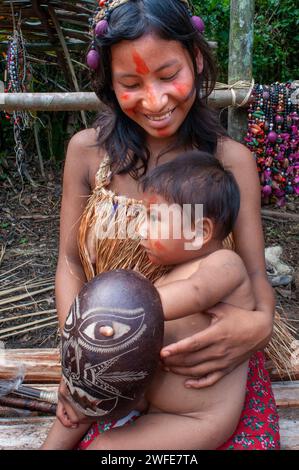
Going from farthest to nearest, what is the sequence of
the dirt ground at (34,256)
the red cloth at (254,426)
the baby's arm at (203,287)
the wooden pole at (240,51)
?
the dirt ground at (34,256) → the wooden pole at (240,51) → the red cloth at (254,426) → the baby's arm at (203,287)

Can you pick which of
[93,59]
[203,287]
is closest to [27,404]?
[203,287]

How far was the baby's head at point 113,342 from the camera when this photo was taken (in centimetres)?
136

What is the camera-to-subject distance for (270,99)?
2.95 metres

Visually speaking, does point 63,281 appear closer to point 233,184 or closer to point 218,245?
point 218,245

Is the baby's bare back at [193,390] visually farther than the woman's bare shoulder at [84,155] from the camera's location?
No

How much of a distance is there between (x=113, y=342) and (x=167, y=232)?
14.5 inches

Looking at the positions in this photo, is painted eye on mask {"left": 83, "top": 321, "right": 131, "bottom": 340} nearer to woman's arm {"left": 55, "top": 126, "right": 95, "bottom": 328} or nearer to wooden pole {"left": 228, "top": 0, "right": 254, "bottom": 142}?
woman's arm {"left": 55, "top": 126, "right": 95, "bottom": 328}

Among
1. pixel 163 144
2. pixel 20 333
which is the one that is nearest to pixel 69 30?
pixel 20 333

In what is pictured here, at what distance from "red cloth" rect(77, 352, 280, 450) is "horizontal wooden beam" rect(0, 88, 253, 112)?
63.2 inches

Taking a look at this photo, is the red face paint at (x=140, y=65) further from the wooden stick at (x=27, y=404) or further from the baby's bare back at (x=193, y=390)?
the wooden stick at (x=27, y=404)

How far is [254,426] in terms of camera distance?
5.29 feet

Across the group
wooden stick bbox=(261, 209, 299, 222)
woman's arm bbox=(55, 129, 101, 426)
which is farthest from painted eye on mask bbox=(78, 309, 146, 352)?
wooden stick bbox=(261, 209, 299, 222)

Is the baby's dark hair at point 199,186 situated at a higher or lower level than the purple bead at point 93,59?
lower

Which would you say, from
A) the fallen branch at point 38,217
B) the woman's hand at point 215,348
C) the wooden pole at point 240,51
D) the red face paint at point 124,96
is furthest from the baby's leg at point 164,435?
the fallen branch at point 38,217
